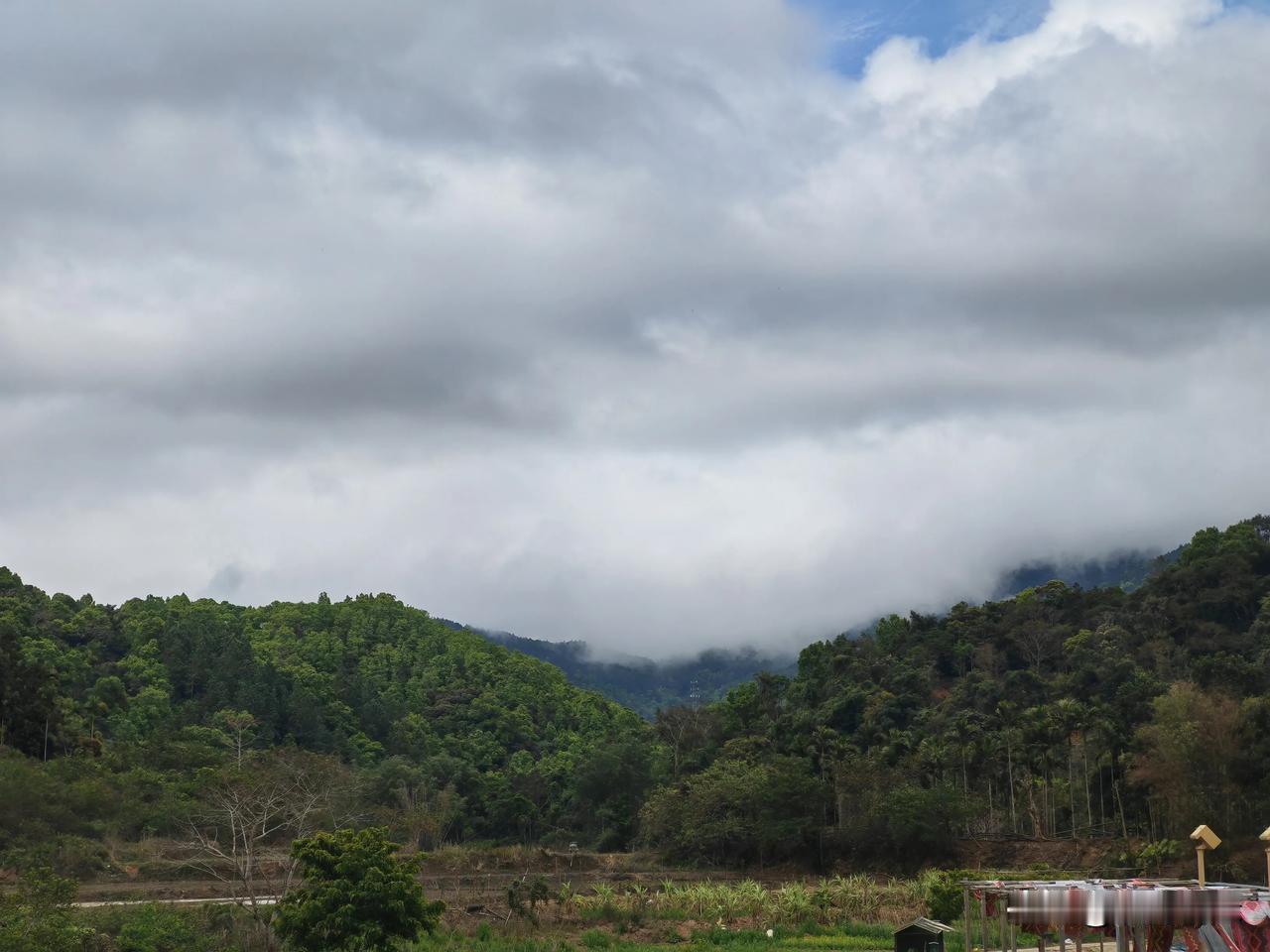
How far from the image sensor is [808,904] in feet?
135

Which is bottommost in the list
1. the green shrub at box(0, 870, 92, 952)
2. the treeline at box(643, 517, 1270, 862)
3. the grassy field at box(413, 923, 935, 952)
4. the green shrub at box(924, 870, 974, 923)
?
the grassy field at box(413, 923, 935, 952)

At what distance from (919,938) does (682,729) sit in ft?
194

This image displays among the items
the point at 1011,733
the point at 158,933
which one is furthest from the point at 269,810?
the point at 1011,733

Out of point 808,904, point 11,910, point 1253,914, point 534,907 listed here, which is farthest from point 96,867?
point 1253,914

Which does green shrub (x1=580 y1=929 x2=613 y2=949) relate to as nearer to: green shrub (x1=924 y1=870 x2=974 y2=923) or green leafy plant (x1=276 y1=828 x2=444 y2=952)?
green leafy plant (x1=276 y1=828 x2=444 y2=952)

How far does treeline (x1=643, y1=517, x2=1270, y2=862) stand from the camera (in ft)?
162

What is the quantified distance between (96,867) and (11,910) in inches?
867

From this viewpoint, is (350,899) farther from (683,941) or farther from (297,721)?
(297,721)

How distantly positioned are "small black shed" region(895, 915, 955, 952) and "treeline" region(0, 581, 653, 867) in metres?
32.7

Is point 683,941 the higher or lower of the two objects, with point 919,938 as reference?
lower

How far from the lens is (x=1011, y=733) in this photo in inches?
2408

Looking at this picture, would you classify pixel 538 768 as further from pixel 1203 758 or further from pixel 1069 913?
pixel 1069 913

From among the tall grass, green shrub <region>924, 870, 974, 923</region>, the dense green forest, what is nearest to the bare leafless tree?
the dense green forest

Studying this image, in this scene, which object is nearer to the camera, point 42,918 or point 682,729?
point 42,918
